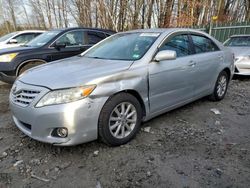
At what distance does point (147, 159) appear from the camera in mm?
2742

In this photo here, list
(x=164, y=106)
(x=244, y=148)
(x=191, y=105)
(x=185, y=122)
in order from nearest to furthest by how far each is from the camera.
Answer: (x=244, y=148)
(x=164, y=106)
(x=185, y=122)
(x=191, y=105)

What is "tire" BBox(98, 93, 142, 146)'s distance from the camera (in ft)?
9.05

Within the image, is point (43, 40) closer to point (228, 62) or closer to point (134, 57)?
point (134, 57)

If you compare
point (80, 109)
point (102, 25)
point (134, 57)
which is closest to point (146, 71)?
point (134, 57)

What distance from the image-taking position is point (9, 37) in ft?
32.3

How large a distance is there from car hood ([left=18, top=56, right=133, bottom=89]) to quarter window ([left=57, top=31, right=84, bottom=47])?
2937 millimetres

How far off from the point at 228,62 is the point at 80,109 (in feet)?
12.0

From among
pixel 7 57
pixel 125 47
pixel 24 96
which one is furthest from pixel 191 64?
pixel 7 57

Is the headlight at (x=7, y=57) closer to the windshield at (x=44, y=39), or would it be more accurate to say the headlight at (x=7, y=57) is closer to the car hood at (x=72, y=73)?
the windshield at (x=44, y=39)

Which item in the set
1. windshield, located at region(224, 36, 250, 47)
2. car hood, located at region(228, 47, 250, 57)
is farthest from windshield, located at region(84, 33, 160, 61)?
windshield, located at region(224, 36, 250, 47)

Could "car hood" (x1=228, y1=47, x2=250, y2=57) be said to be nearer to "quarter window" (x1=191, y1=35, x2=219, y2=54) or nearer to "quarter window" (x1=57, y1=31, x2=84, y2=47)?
"quarter window" (x1=191, y1=35, x2=219, y2=54)

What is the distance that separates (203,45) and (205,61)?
15.1 inches

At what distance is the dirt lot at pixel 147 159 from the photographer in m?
2.38

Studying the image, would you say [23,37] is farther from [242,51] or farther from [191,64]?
[242,51]
